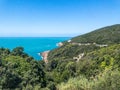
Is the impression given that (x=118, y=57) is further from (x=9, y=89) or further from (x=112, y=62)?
(x=9, y=89)

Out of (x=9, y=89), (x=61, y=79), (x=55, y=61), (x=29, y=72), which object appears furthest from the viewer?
(x=55, y=61)

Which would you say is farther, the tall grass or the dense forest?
the dense forest

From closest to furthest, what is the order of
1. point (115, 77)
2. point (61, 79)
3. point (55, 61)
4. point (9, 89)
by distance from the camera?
point (115, 77) < point (9, 89) < point (61, 79) < point (55, 61)

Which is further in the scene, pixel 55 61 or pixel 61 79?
pixel 55 61

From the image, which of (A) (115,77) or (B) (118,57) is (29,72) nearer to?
(A) (115,77)

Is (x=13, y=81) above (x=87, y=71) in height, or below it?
above

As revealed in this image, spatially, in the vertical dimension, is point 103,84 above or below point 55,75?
above

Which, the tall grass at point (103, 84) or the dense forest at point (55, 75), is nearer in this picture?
the tall grass at point (103, 84)


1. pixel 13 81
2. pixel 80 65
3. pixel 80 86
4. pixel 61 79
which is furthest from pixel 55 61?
pixel 80 86

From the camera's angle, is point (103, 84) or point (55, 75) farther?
point (55, 75)

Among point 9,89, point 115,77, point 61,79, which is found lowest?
point 61,79
